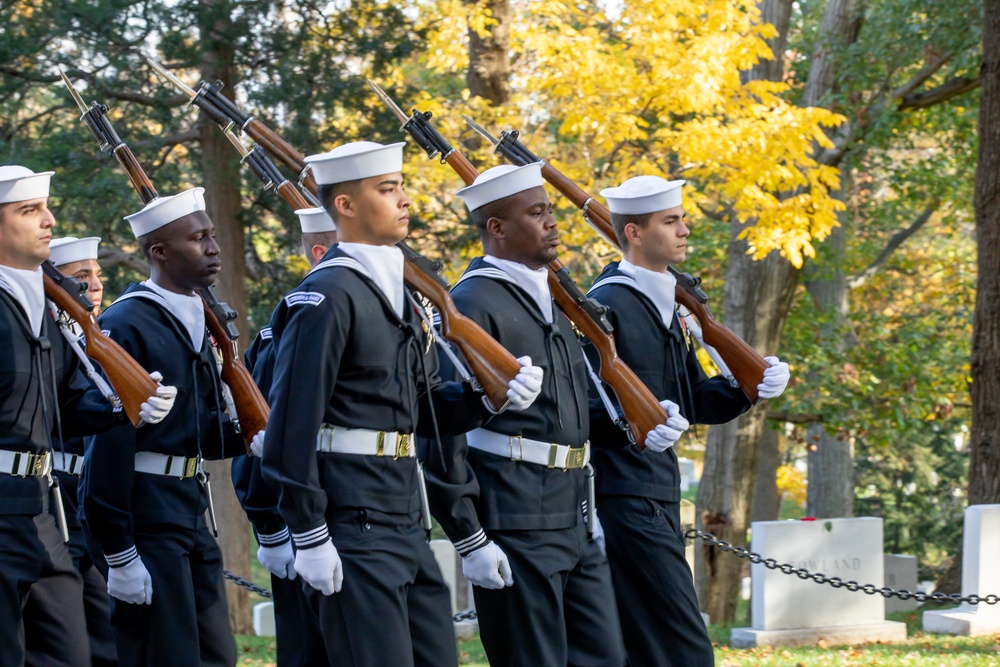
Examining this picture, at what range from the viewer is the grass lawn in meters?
8.47

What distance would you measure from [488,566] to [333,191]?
4.39 ft

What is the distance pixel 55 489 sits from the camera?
4.55 meters

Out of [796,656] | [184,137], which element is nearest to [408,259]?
[796,656]

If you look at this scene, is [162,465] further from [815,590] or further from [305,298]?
[815,590]

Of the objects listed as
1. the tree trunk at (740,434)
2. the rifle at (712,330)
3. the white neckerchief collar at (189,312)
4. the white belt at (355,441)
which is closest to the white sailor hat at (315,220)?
the rifle at (712,330)

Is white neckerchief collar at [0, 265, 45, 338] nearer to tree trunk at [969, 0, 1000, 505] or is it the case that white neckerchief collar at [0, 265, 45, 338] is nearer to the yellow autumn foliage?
the yellow autumn foliage

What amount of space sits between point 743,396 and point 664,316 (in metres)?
0.52

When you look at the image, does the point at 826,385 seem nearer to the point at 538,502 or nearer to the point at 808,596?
the point at 808,596

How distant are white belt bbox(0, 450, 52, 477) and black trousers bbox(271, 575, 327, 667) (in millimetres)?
939

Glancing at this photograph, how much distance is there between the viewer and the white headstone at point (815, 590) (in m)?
9.88

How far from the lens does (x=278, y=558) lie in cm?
523

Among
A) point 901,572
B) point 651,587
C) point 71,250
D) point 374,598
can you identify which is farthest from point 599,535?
point 901,572

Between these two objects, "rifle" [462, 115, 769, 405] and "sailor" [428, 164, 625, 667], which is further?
"rifle" [462, 115, 769, 405]

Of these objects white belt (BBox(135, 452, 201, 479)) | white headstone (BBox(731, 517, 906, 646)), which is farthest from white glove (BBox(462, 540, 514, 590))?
white headstone (BBox(731, 517, 906, 646))
